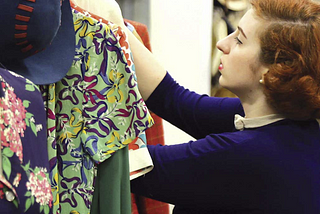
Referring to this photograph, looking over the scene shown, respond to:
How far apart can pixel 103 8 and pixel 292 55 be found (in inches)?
17.8

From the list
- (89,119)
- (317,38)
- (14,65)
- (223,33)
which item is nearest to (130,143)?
(89,119)

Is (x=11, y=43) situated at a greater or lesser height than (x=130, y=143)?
greater

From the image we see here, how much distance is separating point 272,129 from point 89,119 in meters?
0.47

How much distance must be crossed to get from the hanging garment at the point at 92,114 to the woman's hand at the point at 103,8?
Answer: 10 centimetres

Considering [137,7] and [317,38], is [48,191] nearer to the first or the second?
[317,38]

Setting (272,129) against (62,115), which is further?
(272,129)

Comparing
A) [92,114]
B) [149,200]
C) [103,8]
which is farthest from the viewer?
[149,200]

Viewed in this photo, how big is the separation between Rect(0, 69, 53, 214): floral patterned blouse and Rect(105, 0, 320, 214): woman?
1.34 feet

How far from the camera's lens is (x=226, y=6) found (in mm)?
1956

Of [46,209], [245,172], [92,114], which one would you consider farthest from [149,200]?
[46,209]

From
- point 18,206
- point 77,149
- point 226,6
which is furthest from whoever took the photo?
point 226,6

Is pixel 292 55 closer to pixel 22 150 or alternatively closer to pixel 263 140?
pixel 263 140

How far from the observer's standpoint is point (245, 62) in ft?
3.28

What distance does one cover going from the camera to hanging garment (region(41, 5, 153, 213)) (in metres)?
0.77
